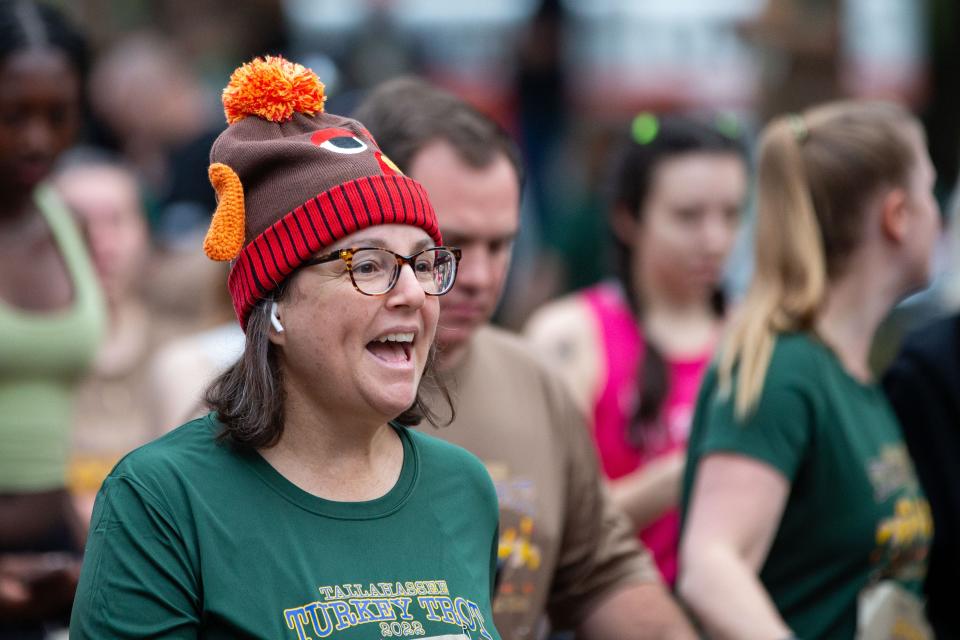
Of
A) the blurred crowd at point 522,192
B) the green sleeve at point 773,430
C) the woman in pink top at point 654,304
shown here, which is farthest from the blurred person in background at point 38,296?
the green sleeve at point 773,430

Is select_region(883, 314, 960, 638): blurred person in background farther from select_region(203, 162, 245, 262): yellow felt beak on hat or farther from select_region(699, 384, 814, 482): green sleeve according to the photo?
select_region(203, 162, 245, 262): yellow felt beak on hat

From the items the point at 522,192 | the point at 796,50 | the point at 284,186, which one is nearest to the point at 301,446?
the point at 284,186

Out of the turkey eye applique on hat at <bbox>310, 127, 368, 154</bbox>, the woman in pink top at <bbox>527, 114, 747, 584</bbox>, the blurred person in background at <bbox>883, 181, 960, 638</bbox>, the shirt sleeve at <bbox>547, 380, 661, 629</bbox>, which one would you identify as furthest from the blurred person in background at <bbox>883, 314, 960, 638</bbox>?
the turkey eye applique on hat at <bbox>310, 127, 368, 154</bbox>

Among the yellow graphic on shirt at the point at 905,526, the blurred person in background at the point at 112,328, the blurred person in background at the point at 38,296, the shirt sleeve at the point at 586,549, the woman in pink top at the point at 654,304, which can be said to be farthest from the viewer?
the blurred person in background at the point at 112,328

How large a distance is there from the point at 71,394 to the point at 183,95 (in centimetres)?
539

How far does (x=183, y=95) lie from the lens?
10.1 m

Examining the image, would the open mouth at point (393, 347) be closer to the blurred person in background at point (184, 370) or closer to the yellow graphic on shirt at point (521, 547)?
the yellow graphic on shirt at point (521, 547)

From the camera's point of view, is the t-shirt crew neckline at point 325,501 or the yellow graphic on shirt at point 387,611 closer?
the yellow graphic on shirt at point 387,611

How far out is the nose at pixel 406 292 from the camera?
2672 millimetres

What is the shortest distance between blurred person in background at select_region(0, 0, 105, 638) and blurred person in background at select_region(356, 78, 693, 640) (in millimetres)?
1488

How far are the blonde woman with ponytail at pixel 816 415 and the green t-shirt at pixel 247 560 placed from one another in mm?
1120

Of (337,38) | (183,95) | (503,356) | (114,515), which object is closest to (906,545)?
(503,356)

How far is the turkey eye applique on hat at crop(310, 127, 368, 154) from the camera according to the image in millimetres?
2721

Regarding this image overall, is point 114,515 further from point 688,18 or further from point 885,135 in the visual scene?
point 688,18
